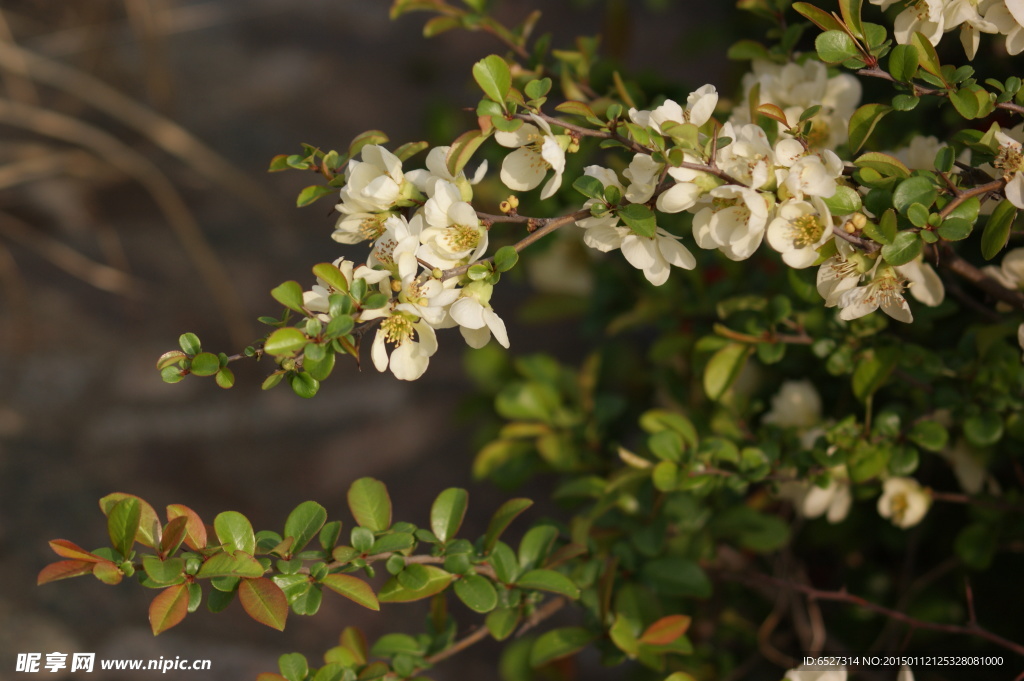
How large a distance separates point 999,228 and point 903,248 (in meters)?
0.12

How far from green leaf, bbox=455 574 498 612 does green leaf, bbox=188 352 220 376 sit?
0.30 m

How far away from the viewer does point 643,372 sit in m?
1.40

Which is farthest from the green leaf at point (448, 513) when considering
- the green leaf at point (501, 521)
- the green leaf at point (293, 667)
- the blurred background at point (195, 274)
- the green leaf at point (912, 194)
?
the blurred background at point (195, 274)

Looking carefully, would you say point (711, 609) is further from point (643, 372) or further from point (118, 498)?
point (118, 498)

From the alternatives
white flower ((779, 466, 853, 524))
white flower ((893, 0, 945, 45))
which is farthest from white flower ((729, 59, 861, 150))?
white flower ((779, 466, 853, 524))

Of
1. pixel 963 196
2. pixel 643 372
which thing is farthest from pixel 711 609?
pixel 963 196

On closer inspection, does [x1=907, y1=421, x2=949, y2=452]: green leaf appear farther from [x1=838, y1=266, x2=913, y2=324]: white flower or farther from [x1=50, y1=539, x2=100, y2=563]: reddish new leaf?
[x1=50, y1=539, x2=100, y2=563]: reddish new leaf

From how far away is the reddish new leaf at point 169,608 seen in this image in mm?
613

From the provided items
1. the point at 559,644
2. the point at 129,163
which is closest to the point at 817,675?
the point at 559,644

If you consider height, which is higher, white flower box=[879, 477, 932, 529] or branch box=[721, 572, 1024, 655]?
white flower box=[879, 477, 932, 529]

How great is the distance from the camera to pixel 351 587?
65 cm

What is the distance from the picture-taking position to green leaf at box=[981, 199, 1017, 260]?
0.64m

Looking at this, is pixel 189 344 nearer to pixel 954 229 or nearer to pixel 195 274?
pixel 954 229

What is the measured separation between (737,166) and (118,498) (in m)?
0.66
